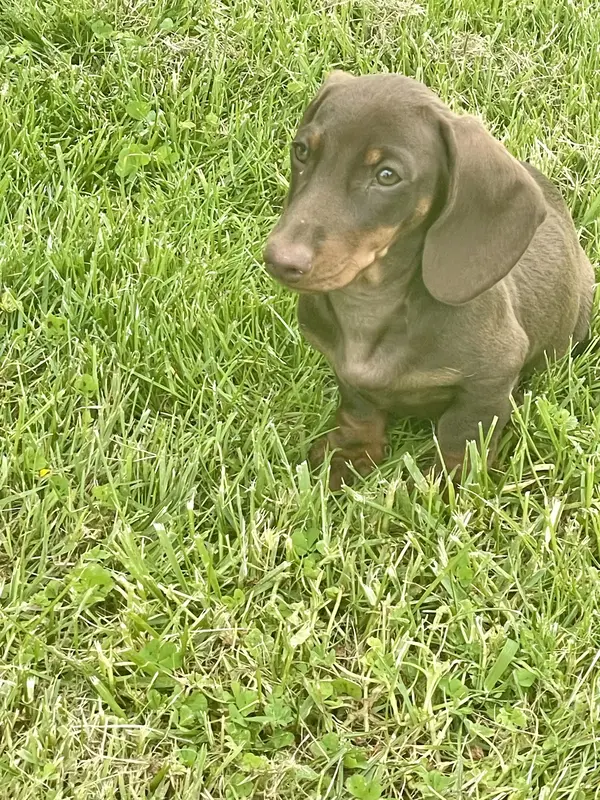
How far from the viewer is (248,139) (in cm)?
388

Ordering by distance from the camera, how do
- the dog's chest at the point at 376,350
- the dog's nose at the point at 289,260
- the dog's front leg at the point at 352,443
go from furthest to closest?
1. the dog's front leg at the point at 352,443
2. the dog's chest at the point at 376,350
3. the dog's nose at the point at 289,260

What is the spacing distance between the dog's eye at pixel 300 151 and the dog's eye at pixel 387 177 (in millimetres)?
213

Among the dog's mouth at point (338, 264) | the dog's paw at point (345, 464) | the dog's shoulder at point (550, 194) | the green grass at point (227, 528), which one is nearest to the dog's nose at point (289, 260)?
the dog's mouth at point (338, 264)

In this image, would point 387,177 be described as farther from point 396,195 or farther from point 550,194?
point 550,194

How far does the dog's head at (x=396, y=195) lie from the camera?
7.41ft

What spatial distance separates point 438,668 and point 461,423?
26.1 inches

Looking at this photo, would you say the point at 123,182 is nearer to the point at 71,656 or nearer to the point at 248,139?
the point at 248,139

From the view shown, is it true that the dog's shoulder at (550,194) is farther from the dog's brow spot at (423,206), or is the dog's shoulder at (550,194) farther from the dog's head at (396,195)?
the dog's brow spot at (423,206)

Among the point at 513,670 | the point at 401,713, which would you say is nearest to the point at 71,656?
the point at 401,713

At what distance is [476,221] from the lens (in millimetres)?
2377

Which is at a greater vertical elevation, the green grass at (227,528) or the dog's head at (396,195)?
the dog's head at (396,195)

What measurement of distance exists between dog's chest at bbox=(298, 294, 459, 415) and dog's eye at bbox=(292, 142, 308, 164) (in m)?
0.39

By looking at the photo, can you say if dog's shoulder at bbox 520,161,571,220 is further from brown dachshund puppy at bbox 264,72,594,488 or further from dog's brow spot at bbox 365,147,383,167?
dog's brow spot at bbox 365,147,383,167

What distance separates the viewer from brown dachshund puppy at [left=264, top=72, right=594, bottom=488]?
89.3 inches
